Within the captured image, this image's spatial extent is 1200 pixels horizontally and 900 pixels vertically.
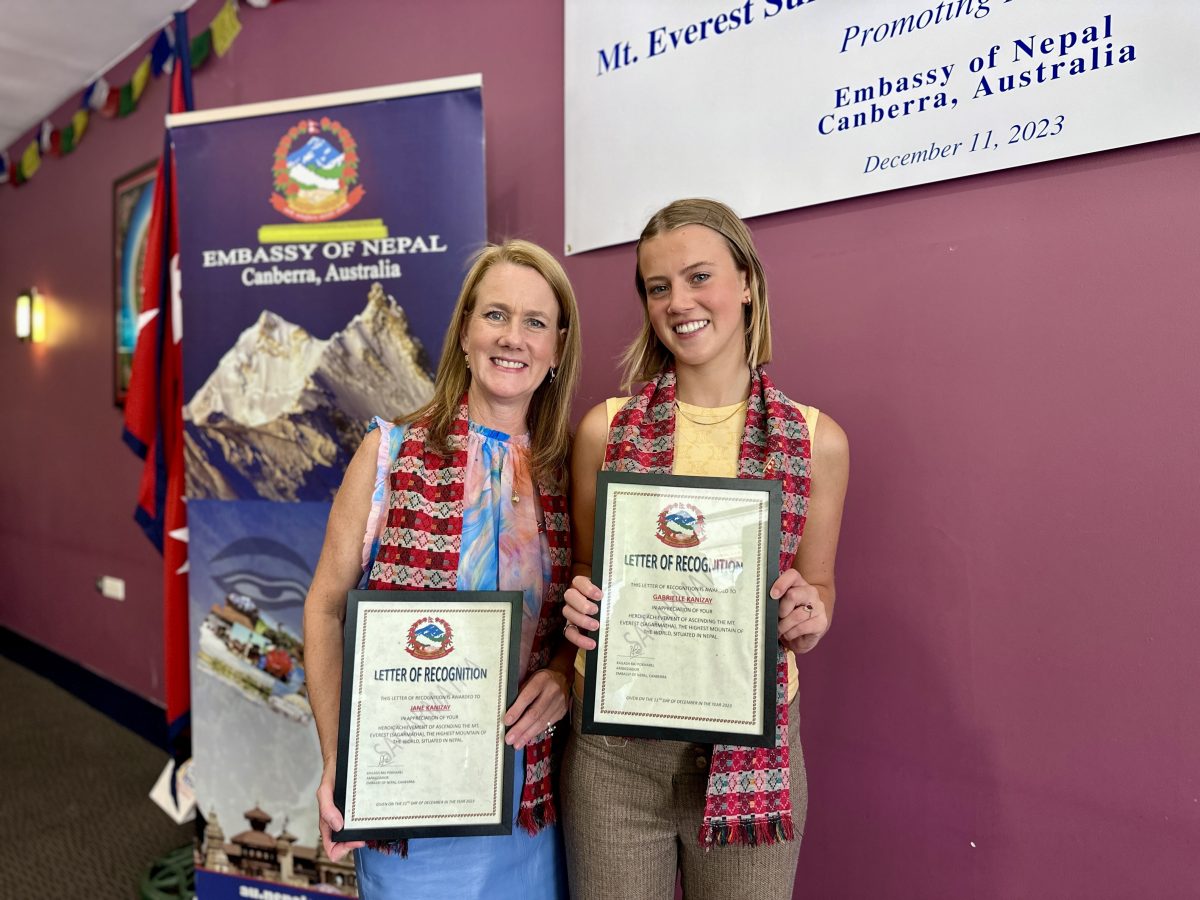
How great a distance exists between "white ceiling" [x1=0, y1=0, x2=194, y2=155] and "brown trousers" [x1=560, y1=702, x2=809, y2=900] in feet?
11.9

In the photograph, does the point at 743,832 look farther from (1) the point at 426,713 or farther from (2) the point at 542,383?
(2) the point at 542,383

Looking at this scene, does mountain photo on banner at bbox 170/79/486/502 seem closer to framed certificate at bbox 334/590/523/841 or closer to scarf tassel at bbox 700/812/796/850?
framed certificate at bbox 334/590/523/841

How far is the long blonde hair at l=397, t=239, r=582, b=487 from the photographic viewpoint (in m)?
1.38

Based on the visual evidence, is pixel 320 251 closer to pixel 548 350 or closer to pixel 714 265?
pixel 548 350

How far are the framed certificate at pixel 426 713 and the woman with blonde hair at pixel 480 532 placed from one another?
87 millimetres

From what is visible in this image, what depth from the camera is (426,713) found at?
117 centimetres

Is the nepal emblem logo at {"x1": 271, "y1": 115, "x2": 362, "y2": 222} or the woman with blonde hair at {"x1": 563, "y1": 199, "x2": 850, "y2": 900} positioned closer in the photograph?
the woman with blonde hair at {"x1": 563, "y1": 199, "x2": 850, "y2": 900}

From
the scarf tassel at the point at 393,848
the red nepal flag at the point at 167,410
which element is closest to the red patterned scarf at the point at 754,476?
the scarf tassel at the point at 393,848

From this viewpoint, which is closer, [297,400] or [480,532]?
[480,532]

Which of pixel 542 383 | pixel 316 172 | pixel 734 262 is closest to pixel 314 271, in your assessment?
pixel 316 172

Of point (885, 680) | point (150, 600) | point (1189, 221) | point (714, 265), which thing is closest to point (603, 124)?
point (714, 265)

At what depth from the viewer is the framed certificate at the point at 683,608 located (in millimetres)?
1117

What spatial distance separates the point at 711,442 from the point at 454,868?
79 centimetres

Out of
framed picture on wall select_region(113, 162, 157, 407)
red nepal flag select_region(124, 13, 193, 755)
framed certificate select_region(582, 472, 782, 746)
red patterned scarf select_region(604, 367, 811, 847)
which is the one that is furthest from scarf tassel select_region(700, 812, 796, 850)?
framed picture on wall select_region(113, 162, 157, 407)
